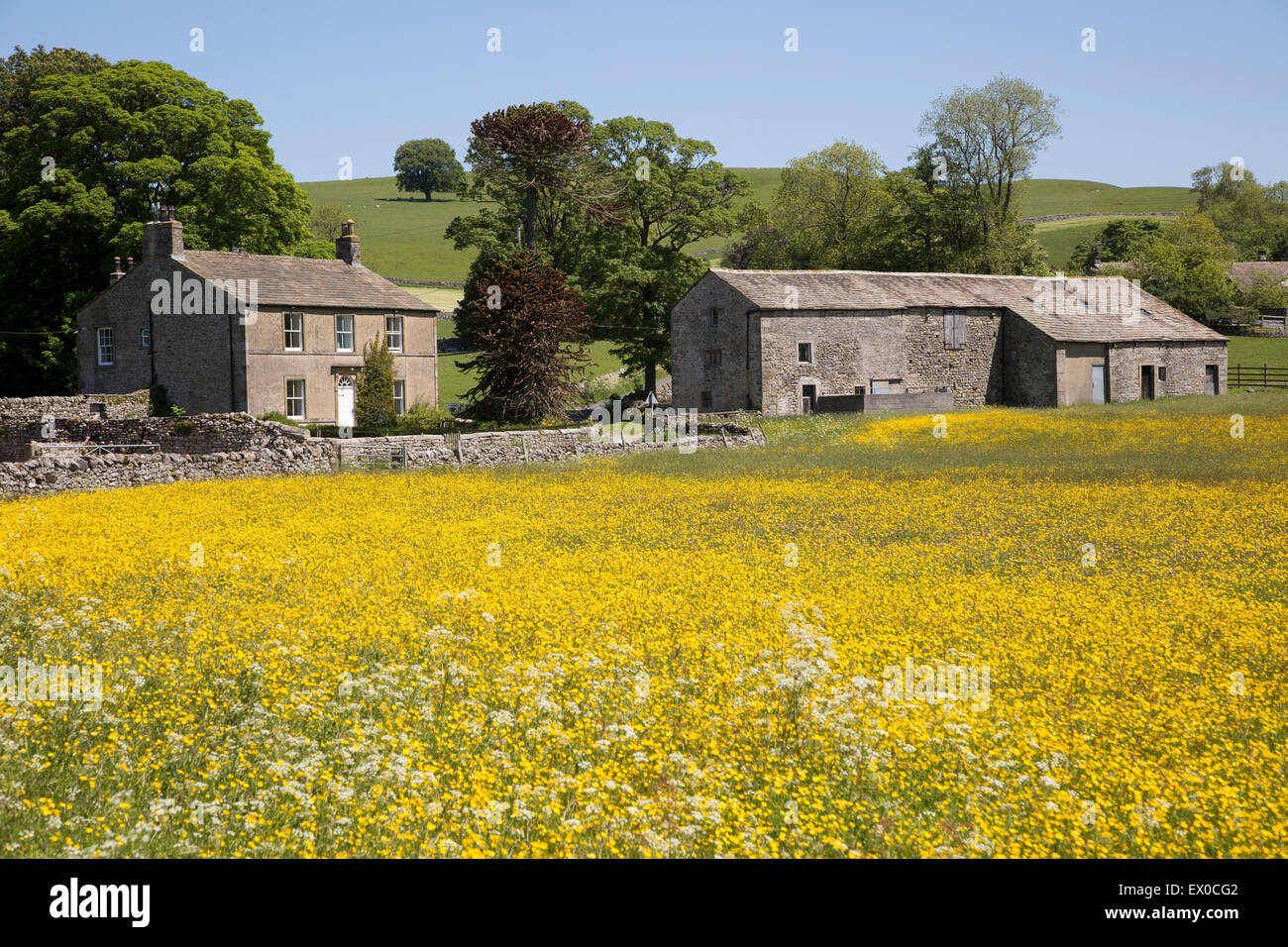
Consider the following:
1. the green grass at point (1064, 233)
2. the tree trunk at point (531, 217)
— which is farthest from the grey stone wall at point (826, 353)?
the green grass at point (1064, 233)

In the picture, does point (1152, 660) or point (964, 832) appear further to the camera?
point (1152, 660)

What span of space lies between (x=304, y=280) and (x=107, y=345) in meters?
10.2

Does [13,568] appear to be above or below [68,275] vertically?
below

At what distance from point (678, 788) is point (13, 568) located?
35.6 feet

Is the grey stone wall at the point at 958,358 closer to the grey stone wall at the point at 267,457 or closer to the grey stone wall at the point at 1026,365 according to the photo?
the grey stone wall at the point at 1026,365

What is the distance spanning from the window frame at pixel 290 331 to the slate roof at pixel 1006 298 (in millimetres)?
19214

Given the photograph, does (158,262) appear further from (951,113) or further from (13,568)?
(951,113)

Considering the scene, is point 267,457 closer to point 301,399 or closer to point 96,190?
point 301,399

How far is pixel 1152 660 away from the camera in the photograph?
1014 cm

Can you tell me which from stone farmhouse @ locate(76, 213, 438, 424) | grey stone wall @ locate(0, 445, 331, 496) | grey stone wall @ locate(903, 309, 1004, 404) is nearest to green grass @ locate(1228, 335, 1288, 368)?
grey stone wall @ locate(903, 309, 1004, 404)

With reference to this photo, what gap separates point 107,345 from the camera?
47562 millimetres

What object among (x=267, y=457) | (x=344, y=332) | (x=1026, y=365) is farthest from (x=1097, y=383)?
(x=267, y=457)

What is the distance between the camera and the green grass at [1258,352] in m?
65.9
